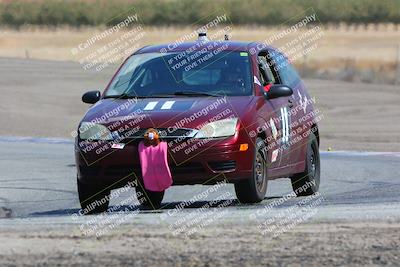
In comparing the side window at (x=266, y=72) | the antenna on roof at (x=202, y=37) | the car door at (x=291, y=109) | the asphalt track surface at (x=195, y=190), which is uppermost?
the antenna on roof at (x=202, y=37)

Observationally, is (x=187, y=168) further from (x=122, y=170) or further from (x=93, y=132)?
(x=93, y=132)

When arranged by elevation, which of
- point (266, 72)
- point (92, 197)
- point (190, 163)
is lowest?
point (92, 197)

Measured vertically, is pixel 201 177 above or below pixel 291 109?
above

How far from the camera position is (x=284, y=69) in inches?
518

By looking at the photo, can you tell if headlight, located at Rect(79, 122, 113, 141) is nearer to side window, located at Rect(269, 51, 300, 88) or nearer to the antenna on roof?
the antenna on roof

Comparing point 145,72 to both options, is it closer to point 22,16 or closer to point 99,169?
point 99,169

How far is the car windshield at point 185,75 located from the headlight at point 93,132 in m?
0.82

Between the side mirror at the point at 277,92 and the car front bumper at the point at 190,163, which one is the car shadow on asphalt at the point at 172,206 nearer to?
the car front bumper at the point at 190,163

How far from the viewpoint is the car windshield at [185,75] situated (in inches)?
463

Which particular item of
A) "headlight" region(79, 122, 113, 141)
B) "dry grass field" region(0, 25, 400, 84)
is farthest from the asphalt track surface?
"dry grass field" region(0, 25, 400, 84)

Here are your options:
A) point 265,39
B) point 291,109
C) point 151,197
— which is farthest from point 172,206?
point 265,39

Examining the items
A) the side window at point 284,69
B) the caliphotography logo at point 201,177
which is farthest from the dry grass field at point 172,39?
the side window at point 284,69

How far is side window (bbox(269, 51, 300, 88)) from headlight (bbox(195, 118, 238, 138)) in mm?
1973

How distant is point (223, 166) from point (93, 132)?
4.03 feet
